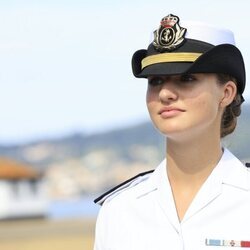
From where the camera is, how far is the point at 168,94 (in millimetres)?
3363

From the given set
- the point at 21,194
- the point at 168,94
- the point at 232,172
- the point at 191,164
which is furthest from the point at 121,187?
the point at 21,194

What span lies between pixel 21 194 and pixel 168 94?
39.4 m

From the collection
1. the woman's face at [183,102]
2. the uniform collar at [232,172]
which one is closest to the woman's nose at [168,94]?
the woman's face at [183,102]

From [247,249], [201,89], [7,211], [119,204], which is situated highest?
[7,211]

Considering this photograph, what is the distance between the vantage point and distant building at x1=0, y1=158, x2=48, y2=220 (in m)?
42.1

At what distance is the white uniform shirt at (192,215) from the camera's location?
347 centimetres

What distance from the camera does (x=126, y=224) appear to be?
3691 mm

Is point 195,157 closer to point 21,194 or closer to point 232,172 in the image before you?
point 232,172

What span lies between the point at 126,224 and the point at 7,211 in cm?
3935

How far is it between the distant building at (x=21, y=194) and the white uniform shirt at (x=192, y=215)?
3856cm

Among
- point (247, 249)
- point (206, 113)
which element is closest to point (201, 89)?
point (206, 113)

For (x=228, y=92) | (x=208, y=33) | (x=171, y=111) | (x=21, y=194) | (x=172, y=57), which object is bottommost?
(x=171, y=111)

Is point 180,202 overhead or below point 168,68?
below

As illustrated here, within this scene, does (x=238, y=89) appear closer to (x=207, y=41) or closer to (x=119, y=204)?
(x=207, y=41)
